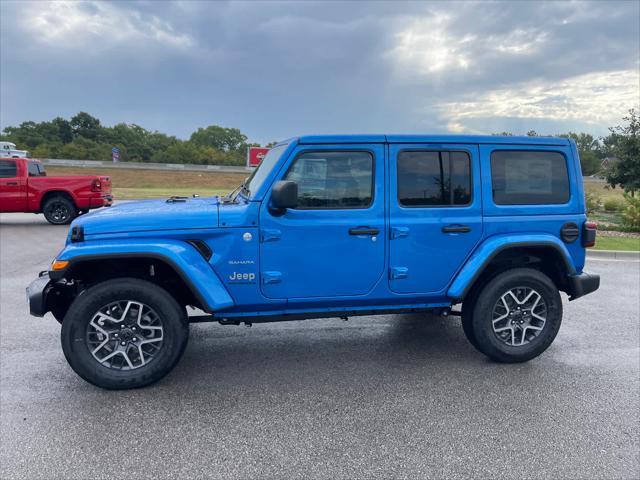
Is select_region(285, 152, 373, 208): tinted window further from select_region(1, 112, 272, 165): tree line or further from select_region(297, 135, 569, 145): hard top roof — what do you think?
select_region(1, 112, 272, 165): tree line

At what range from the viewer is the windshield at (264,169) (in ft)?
12.6

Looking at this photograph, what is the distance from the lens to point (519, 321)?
4.11m

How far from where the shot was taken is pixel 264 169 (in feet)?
13.3

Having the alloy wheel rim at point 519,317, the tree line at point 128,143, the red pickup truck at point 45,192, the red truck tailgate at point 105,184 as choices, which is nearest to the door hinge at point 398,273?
the alloy wheel rim at point 519,317

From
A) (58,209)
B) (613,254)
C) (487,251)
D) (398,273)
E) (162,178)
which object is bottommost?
(613,254)

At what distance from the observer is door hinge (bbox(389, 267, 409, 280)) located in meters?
3.84

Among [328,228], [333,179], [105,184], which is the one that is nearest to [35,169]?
[105,184]

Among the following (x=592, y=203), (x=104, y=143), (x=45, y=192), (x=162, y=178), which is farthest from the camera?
(x=104, y=143)

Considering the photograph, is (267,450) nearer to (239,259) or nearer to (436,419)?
(436,419)

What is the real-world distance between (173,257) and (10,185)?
1175 centimetres

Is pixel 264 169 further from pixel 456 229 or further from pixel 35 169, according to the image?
pixel 35 169

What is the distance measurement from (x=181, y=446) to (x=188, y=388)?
30.5 inches

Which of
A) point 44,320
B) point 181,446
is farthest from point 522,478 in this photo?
point 44,320

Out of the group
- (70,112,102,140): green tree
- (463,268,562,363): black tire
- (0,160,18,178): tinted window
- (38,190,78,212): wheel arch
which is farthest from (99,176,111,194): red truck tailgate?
(70,112,102,140): green tree
